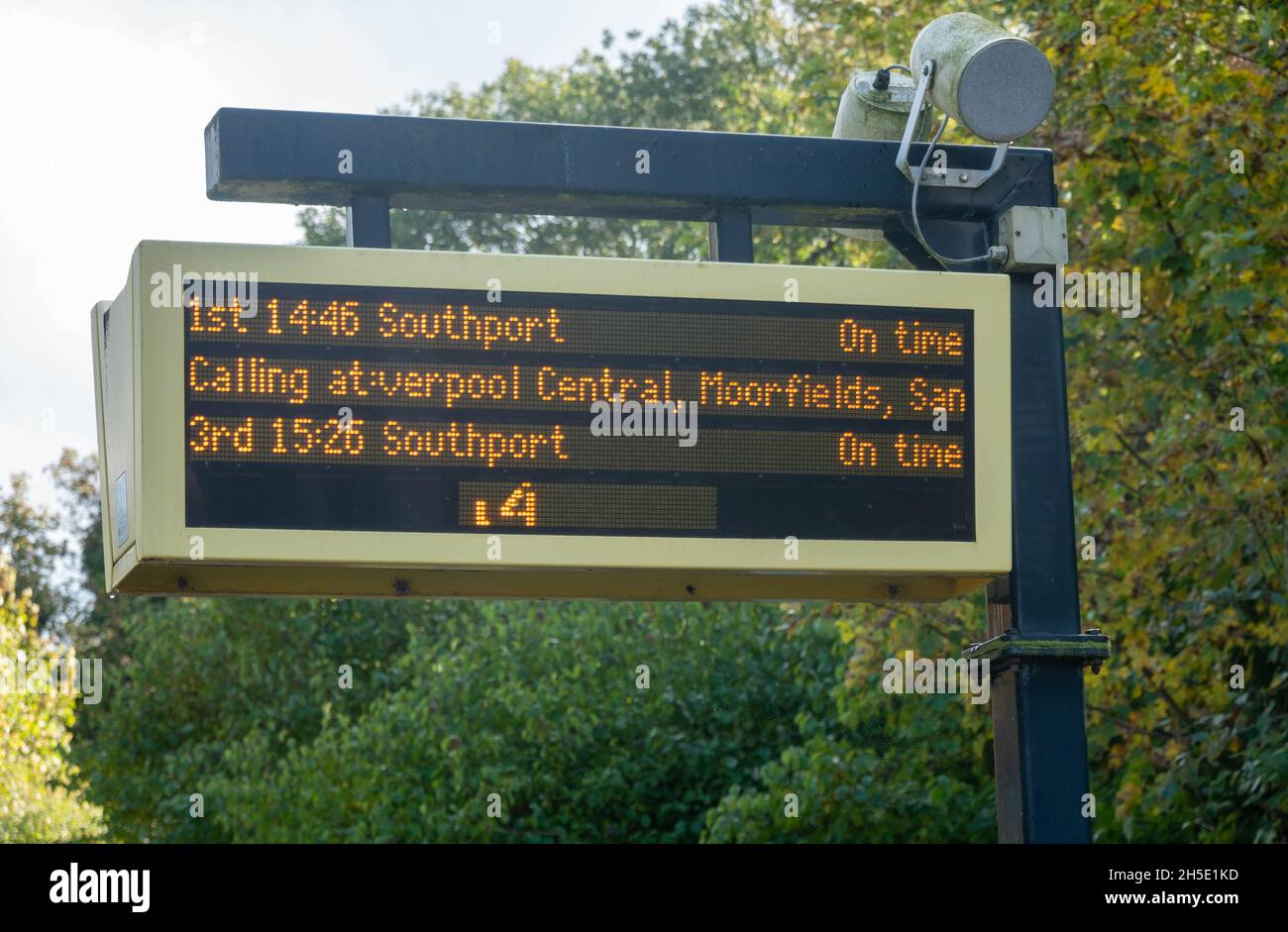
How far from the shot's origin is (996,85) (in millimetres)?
5520

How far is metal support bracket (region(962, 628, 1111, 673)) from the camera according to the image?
5.51 m

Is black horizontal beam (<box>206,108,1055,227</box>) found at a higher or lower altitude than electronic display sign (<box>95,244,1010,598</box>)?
higher

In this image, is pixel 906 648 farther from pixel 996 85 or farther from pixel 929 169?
pixel 996 85

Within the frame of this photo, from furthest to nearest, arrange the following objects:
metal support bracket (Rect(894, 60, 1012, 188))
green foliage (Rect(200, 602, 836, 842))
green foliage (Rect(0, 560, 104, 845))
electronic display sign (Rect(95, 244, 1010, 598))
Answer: green foliage (Rect(0, 560, 104, 845)), green foliage (Rect(200, 602, 836, 842)), metal support bracket (Rect(894, 60, 1012, 188)), electronic display sign (Rect(95, 244, 1010, 598))

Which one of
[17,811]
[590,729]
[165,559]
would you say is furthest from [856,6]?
[17,811]

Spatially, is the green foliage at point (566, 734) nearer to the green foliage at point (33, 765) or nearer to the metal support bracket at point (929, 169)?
the green foliage at point (33, 765)

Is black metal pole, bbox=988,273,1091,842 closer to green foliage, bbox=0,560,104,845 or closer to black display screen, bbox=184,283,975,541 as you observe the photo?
black display screen, bbox=184,283,975,541

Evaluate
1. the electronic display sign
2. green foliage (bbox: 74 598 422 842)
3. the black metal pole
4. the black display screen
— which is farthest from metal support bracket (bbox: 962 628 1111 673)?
green foliage (bbox: 74 598 422 842)

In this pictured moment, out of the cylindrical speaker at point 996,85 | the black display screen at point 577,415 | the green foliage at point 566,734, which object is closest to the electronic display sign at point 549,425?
the black display screen at point 577,415

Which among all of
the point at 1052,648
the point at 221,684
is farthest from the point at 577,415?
the point at 221,684

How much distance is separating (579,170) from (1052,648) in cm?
194

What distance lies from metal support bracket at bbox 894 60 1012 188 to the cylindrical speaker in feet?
0.23

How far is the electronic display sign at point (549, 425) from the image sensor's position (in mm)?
4859

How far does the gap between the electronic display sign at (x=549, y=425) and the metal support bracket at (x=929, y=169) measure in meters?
0.56
